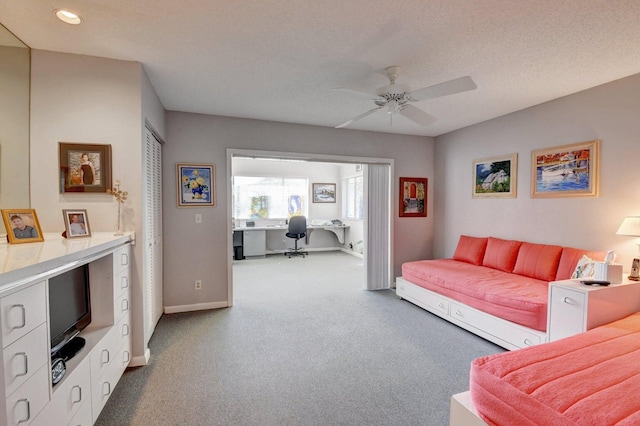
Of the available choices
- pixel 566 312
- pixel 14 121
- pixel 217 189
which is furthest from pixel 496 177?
pixel 14 121

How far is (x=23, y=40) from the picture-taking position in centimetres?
203

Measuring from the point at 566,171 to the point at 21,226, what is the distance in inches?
180

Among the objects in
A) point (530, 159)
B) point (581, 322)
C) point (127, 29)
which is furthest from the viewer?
point (530, 159)

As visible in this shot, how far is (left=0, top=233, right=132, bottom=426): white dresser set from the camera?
1.03 meters

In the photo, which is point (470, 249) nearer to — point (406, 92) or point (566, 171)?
point (566, 171)

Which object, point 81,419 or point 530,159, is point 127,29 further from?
point 530,159

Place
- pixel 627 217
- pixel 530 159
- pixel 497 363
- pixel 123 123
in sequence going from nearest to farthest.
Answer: pixel 497 363
pixel 123 123
pixel 627 217
pixel 530 159

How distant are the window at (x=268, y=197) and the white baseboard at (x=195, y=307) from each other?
397cm

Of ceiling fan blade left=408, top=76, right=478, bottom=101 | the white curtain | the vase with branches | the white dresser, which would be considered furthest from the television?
the white curtain

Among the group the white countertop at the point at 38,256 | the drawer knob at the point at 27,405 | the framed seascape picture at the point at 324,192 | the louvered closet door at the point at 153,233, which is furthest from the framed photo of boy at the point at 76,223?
the framed seascape picture at the point at 324,192

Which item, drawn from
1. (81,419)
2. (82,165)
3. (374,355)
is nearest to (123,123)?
(82,165)

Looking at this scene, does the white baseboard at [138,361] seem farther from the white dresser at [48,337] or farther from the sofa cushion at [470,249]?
the sofa cushion at [470,249]

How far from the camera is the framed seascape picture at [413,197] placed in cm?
468

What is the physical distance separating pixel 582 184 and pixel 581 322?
1.57 metres
